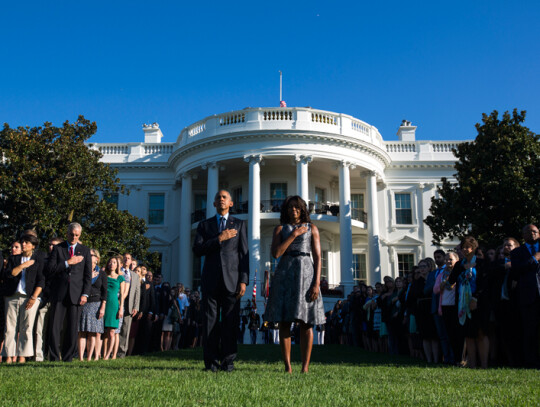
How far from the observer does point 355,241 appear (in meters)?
33.2

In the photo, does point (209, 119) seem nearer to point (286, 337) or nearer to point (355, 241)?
point (355, 241)

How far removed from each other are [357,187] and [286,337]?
2939 cm

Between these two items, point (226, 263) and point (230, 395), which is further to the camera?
point (226, 263)

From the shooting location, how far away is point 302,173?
2919 cm

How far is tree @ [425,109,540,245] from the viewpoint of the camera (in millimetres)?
19812

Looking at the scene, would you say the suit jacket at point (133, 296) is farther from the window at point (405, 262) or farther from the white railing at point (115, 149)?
the white railing at point (115, 149)

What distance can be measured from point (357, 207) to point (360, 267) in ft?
12.5

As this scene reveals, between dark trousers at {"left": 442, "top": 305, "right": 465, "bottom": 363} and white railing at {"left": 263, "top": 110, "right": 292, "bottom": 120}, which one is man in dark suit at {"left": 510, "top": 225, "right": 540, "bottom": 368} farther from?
white railing at {"left": 263, "top": 110, "right": 292, "bottom": 120}

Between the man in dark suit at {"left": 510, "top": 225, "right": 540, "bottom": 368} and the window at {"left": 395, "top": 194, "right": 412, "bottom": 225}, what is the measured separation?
26.6 metres

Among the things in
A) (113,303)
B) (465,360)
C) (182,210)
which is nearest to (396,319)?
(465,360)

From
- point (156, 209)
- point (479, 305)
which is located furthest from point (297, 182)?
point (479, 305)

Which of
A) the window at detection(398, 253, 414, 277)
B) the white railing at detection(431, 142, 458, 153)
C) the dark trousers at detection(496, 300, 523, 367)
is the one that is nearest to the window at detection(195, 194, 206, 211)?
the window at detection(398, 253, 414, 277)

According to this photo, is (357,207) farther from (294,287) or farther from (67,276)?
(294,287)

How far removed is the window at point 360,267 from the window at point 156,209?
12.4 metres
